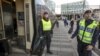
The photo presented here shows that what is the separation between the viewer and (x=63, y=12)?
250ft

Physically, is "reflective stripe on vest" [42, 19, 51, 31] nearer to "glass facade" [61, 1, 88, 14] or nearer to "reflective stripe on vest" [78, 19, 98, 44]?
"reflective stripe on vest" [78, 19, 98, 44]

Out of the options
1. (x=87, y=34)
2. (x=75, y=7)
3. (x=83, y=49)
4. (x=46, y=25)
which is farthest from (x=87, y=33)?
(x=75, y=7)

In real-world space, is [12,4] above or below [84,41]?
above

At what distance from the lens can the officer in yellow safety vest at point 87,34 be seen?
435 cm

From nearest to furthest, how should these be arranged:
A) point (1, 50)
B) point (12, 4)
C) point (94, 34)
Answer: point (94, 34), point (1, 50), point (12, 4)

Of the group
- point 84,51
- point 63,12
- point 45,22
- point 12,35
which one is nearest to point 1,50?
point 45,22

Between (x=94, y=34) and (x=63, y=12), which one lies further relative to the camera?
(x=63, y=12)

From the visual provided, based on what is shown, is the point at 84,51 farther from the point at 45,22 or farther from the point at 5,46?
the point at 5,46

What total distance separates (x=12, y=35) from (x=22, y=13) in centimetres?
285

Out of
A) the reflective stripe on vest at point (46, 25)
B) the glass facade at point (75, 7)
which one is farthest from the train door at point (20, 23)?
the glass facade at point (75, 7)

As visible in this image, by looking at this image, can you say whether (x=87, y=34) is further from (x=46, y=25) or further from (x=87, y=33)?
(x=46, y=25)

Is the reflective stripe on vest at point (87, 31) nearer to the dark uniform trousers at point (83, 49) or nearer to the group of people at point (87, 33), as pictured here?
the group of people at point (87, 33)

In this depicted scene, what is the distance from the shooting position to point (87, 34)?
4473mm

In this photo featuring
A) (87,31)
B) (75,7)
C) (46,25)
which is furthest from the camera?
(75,7)
